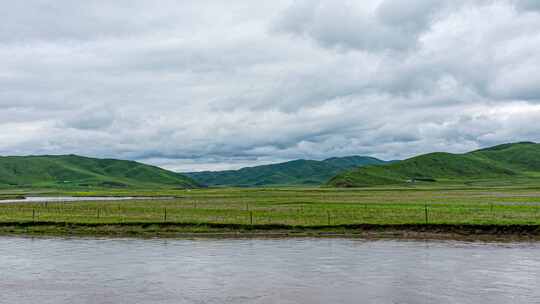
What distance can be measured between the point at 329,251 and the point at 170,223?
22.3m

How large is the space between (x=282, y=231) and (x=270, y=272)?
20993 millimetres

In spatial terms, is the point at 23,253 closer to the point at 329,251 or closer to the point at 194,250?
the point at 194,250

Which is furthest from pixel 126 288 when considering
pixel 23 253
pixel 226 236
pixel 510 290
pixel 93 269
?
pixel 226 236

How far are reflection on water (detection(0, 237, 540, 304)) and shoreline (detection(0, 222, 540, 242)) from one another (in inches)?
174

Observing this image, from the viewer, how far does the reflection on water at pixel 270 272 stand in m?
24.2

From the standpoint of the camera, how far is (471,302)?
2283 cm

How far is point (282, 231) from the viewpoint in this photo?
51.1 meters

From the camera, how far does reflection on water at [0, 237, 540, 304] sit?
79.4 ft

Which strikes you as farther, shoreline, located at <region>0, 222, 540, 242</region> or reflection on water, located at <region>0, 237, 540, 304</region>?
shoreline, located at <region>0, 222, 540, 242</region>

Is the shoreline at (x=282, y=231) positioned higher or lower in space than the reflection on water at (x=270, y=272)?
higher

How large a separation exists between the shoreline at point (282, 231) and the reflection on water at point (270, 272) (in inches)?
174

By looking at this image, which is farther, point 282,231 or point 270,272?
point 282,231

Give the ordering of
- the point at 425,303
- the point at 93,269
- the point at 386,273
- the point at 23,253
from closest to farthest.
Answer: the point at 425,303 → the point at 386,273 → the point at 93,269 → the point at 23,253

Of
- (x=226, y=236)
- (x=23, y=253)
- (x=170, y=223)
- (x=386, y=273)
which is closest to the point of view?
(x=386, y=273)
